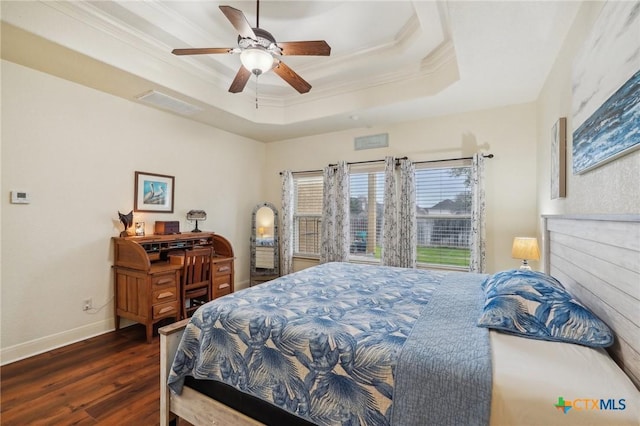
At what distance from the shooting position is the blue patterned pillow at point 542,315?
3.90ft

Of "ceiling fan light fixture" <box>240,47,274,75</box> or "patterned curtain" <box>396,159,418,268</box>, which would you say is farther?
"patterned curtain" <box>396,159,418,268</box>

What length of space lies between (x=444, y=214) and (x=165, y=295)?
3.59m

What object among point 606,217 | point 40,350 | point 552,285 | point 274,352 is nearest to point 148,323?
point 40,350

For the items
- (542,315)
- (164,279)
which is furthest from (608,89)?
(164,279)

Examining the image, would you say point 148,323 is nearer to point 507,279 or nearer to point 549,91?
point 507,279

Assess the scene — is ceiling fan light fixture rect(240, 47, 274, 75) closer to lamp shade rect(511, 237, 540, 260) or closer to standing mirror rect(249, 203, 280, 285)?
lamp shade rect(511, 237, 540, 260)

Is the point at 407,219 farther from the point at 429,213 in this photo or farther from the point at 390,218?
the point at 429,213

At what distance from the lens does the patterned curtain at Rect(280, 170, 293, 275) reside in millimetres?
4898

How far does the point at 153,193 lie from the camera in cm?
361

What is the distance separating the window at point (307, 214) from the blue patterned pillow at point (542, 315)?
3515 millimetres

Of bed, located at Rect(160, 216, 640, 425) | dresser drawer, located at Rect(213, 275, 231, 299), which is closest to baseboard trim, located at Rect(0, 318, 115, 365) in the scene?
dresser drawer, located at Rect(213, 275, 231, 299)

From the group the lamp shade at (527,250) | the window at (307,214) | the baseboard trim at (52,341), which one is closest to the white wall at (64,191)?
the baseboard trim at (52,341)

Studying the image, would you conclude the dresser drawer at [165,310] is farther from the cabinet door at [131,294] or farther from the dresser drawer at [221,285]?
the dresser drawer at [221,285]

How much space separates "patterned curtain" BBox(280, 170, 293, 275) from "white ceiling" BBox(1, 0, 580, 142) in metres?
1.34
